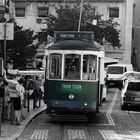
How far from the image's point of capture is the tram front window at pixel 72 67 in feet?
64.6

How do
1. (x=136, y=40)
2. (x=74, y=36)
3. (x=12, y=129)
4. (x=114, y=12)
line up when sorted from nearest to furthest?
1. (x=12, y=129)
2. (x=74, y=36)
3. (x=114, y=12)
4. (x=136, y=40)

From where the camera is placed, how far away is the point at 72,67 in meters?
19.8

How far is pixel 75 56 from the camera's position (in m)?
19.9

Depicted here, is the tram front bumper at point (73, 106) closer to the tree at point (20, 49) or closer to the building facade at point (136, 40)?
the tree at point (20, 49)

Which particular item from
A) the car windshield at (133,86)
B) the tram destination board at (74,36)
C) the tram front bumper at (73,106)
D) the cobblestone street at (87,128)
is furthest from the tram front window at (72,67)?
the car windshield at (133,86)

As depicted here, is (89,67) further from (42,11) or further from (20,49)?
(42,11)

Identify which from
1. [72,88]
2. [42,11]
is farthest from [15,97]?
[42,11]

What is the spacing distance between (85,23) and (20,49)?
12.5m

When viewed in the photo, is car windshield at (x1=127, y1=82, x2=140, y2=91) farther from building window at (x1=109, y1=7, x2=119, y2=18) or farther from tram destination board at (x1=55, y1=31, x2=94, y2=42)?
building window at (x1=109, y1=7, x2=119, y2=18)

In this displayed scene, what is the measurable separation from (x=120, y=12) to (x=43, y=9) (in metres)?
9.17

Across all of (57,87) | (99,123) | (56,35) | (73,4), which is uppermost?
(73,4)

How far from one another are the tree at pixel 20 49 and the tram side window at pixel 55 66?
24.5m

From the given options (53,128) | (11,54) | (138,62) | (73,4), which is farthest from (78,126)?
(138,62)

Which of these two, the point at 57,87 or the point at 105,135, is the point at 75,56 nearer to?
the point at 57,87
